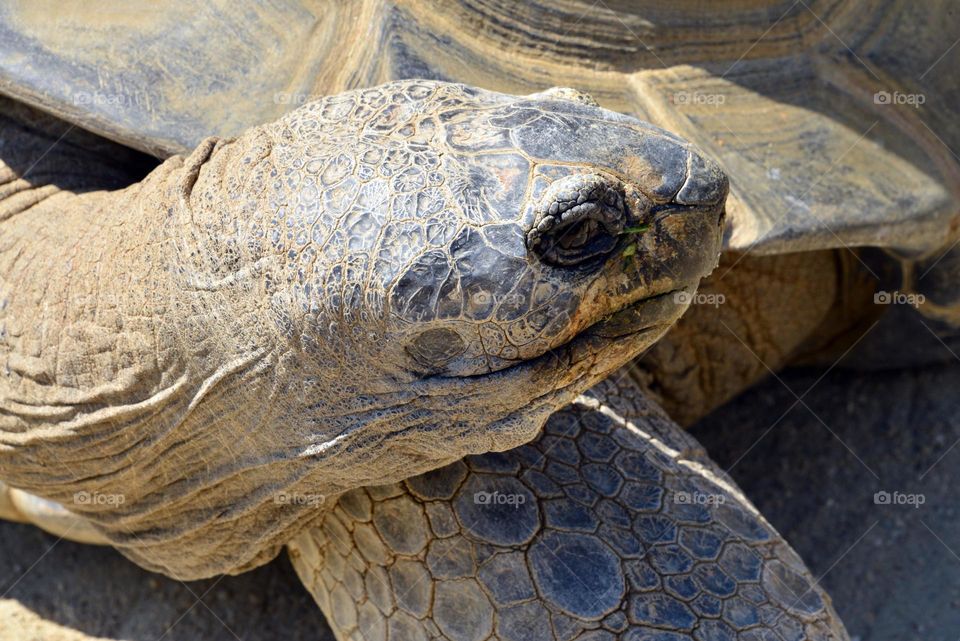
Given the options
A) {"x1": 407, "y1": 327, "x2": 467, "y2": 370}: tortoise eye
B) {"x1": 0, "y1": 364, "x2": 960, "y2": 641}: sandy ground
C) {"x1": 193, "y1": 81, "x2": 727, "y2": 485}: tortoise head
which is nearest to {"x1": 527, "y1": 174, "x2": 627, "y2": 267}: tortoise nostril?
{"x1": 193, "y1": 81, "x2": 727, "y2": 485}: tortoise head

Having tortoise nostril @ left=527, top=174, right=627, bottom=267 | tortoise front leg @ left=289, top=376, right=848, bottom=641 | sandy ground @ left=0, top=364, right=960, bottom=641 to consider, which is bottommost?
sandy ground @ left=0, top=364, right=960, bottom=641

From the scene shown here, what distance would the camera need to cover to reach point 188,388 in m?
1.94

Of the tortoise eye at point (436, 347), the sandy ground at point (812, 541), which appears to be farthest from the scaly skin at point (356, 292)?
the sandy ground at point (812, 541)

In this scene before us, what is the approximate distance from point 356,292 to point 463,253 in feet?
0.59

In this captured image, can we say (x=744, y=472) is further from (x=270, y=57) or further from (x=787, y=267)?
(x=270, y=57)

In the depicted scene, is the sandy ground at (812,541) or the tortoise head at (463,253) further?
the sandy ground at (812,541)

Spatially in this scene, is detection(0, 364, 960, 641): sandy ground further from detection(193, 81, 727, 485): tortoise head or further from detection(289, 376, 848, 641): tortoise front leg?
detection(193, 81, 727, 485): tortoise head

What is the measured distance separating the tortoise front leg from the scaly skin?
0.73 feet

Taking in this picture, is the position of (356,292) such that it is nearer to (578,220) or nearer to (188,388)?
(578,220)

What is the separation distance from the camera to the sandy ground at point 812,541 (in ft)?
9.91

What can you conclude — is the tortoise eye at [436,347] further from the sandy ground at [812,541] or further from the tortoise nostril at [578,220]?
the sandy ground at [812,541]

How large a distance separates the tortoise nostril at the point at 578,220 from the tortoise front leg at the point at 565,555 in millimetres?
719

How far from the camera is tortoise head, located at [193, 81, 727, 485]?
1.63 meters

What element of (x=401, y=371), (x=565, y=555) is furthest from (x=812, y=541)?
(x=401, y=371)
